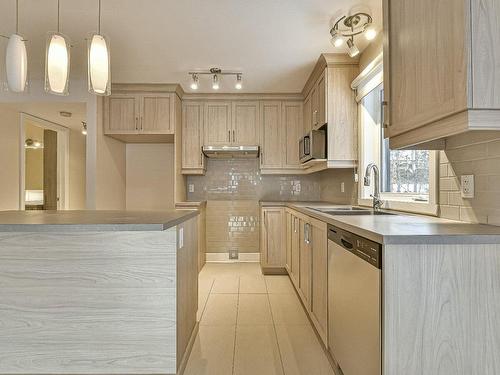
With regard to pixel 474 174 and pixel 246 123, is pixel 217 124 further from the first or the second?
pixel 474 174

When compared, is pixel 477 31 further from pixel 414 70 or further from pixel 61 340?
pixel 61 340

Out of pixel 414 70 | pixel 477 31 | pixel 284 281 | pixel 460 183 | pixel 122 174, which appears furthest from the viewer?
pixel 122 174

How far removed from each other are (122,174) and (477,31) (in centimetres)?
451

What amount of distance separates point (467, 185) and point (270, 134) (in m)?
2.93

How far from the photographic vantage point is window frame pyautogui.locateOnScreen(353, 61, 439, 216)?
6.10ft

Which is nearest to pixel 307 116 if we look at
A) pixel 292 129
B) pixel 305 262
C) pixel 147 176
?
pixel 292 129

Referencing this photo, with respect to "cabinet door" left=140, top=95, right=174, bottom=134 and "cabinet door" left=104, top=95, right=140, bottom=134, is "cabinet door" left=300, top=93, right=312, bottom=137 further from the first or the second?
"cabinet door" left=104, top=95, right=140, bottom=134

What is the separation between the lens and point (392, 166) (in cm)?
265

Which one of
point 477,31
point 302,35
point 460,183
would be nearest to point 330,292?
point 460,183

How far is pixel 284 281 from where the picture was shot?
365 cm

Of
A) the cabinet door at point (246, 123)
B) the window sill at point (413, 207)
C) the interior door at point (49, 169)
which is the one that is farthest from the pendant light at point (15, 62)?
the interior door at point (49, 169)

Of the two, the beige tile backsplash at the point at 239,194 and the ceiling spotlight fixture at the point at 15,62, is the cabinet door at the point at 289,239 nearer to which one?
the beige tile backsplash at the point at 239,194

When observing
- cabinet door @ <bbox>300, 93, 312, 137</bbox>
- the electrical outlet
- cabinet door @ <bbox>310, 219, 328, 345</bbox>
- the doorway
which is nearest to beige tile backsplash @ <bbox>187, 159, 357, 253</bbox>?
cabinet door @ <bbox>300, 93, 312, 137</bbox>

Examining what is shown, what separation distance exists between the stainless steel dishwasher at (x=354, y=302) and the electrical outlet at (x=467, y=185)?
0.65m
